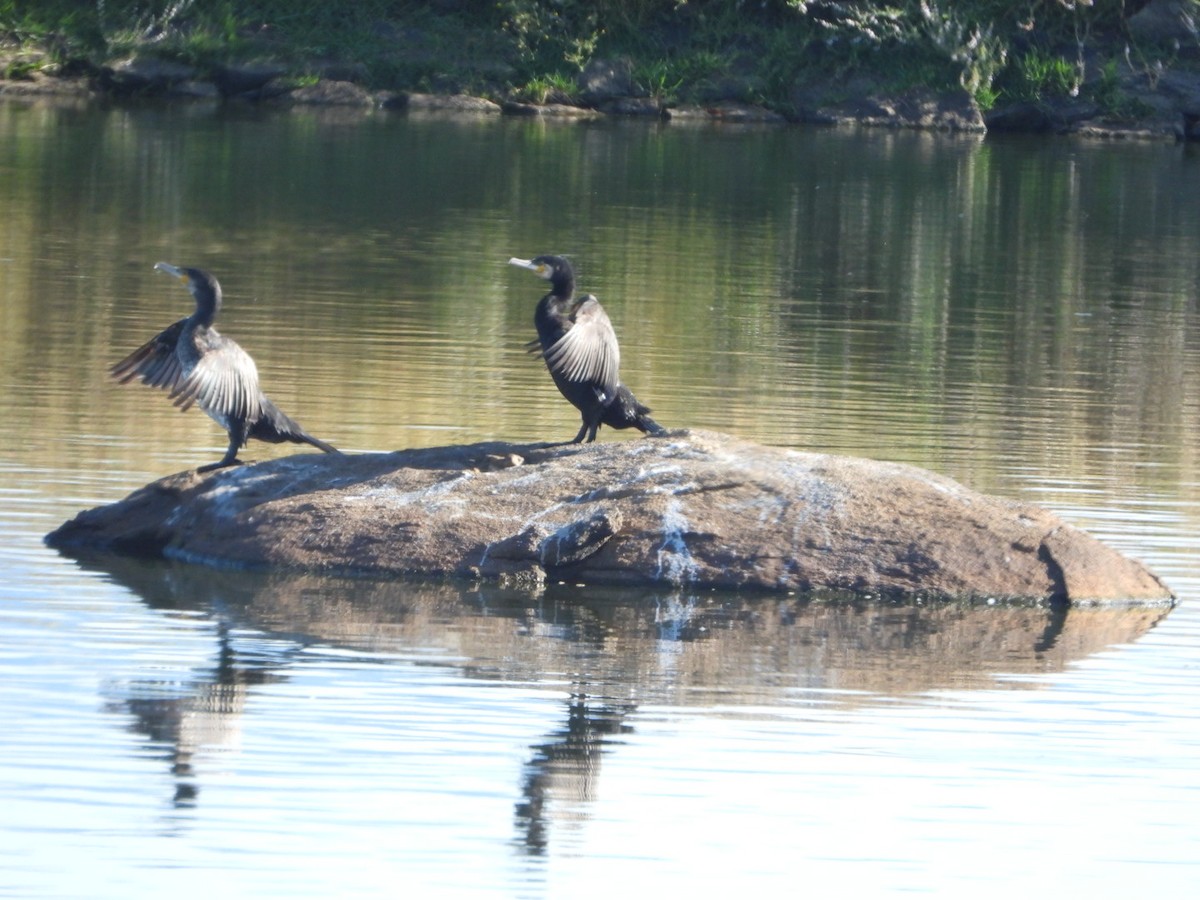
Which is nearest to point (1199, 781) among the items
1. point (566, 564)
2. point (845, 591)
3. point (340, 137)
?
point (845, 591)

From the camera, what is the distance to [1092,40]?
46.1 m

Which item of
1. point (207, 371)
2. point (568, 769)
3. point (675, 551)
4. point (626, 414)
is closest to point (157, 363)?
point (207, 371)

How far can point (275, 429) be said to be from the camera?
9.93m

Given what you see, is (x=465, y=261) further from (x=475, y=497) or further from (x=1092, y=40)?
(x=1092, y=40)

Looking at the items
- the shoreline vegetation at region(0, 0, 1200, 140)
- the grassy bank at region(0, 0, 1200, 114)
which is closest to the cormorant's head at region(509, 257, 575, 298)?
the shoreline vegetation at region(0, 0, 1200, 140)

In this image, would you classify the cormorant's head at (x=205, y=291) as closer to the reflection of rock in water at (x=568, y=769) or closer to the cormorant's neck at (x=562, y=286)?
the cormorant's neck at (x=562, y=286)

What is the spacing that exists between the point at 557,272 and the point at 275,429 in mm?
1513

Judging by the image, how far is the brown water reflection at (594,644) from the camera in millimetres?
7395

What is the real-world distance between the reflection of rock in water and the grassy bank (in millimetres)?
36684

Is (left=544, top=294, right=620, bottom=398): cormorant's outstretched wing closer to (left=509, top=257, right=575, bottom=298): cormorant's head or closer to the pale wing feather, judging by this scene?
(left=509, top=257, right=575, bottom=298): cormorant's head

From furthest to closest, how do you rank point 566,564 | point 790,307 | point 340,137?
point 340,137 → point 790,307 → point 566,564

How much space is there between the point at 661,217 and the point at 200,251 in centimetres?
713

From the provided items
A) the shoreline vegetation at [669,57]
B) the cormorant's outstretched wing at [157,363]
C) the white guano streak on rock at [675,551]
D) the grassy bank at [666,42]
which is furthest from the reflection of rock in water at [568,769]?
the grassy bank at [666,42]

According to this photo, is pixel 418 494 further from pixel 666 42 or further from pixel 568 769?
pixel 666 42
